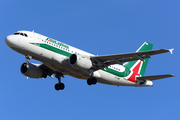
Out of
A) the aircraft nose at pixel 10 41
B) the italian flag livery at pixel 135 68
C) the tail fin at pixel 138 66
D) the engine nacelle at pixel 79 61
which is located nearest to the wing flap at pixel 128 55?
the engine nacelle at pixel 79 61

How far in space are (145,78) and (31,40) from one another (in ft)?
52.1

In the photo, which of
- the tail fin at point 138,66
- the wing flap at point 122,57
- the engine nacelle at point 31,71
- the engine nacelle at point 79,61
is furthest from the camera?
the tail fin at point 138,66

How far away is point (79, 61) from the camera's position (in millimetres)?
35094

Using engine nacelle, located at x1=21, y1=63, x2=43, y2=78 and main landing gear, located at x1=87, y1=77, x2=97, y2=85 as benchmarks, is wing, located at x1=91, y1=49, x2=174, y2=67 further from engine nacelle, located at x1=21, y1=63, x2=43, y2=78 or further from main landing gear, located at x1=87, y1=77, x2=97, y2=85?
engine nacelle, located at x1=21, y1=63, x2=43, y2=78

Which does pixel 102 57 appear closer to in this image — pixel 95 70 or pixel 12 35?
pixel 95 70

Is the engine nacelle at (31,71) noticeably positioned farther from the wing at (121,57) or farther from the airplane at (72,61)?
the wing at (121,57)

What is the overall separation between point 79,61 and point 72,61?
0.83m

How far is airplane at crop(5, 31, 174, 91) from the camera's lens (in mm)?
34250

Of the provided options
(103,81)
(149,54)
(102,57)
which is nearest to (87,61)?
(102,57)

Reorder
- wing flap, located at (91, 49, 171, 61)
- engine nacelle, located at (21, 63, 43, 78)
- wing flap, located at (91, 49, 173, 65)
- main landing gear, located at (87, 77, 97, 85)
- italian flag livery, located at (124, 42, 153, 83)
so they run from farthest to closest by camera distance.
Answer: italian flag livery, located at (124, 42, 153, 83)
engine nacelle, located at (21, 63, 43, 78)
main landing gear, located at (87, 77, 97, 85)
wing flap, located at (91, 49, 173, 65)
wing flap, located at (91, 49, 171, 61)

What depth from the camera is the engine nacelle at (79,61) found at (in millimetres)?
34978

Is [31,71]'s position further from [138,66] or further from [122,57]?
[138,66]

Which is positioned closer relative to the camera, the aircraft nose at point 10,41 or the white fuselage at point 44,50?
the aircraft nose at point 10,41

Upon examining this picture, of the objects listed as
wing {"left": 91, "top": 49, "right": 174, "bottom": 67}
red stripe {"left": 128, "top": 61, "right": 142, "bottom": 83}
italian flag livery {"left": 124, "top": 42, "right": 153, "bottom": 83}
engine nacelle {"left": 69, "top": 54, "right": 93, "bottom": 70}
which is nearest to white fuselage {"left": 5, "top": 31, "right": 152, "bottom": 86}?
engine nacelle {"left": 69, "top": 54, "right": 93, "bottom": 70}
